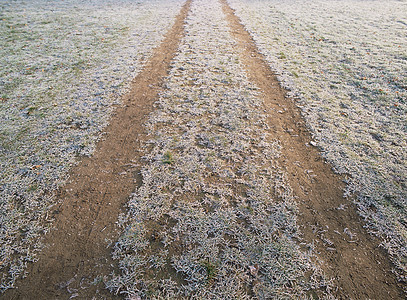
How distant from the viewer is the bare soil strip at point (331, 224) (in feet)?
9.68

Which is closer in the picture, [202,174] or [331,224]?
[331,224]

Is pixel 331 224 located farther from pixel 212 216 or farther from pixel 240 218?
pixel 212 216

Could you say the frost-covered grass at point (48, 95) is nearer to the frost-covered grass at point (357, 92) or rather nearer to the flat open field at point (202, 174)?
the flat open field at point (202, 174)

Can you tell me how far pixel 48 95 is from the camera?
6.77 meters

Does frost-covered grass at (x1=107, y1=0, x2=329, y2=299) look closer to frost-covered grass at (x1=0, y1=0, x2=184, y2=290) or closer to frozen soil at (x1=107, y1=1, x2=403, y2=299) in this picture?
A: frozen soil at (x1=107, y1=1, x2=403, y2=299)

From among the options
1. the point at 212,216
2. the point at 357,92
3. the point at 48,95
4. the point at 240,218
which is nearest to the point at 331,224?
the point at 240,218

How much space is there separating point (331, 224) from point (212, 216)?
1.96m

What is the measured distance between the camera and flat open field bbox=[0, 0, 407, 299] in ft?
9.91

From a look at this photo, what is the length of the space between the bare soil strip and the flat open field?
0.02 m

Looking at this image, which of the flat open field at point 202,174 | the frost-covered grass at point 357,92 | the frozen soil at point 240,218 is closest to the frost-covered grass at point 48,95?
the flat open field at point 202,174

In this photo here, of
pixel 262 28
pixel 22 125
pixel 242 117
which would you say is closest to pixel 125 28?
pixel 262 28

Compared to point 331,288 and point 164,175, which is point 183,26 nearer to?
point 164,175

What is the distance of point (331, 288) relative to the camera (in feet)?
9.41

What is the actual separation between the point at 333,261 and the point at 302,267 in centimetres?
49
